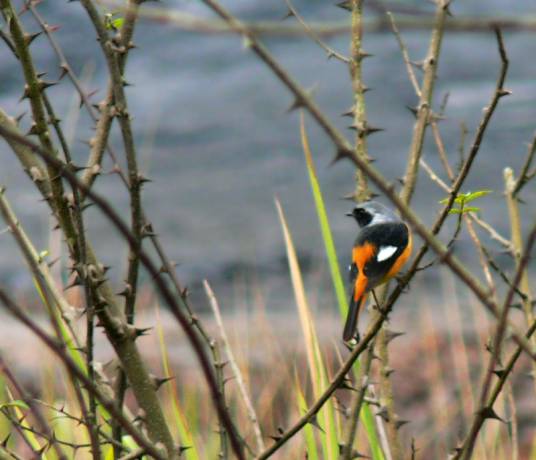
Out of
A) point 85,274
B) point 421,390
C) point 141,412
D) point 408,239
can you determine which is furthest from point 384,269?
point 421,390

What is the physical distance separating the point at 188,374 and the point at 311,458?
3.80 m

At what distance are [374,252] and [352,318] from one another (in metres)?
0.52

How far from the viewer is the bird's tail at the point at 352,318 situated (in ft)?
8.39

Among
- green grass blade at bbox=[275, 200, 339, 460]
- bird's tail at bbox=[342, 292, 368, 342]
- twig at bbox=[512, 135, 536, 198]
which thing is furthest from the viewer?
green grass blade at bbox=[275, 200, 339, 460]

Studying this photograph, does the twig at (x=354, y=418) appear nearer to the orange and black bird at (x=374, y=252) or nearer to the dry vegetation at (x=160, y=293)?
the dry vegetation at (x=160, y=293)

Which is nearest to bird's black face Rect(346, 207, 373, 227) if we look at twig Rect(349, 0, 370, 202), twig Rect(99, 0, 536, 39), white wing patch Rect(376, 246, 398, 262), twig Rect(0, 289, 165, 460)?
white wing patch Rect(376, 246, 398, 262)

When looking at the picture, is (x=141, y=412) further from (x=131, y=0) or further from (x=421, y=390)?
(x=421, y=390)

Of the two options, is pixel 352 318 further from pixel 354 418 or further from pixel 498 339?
pixel 498 339

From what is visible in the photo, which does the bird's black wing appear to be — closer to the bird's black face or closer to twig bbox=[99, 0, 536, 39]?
the bird's black face

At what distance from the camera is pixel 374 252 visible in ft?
10.5

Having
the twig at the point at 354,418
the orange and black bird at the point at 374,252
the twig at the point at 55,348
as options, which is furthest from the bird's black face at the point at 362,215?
the twig at the point at 55,348

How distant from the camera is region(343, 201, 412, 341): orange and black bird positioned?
9.63ft

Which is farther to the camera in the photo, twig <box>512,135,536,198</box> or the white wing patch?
the white wing patch

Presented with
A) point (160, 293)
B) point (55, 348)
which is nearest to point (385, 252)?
point (160, 293)
